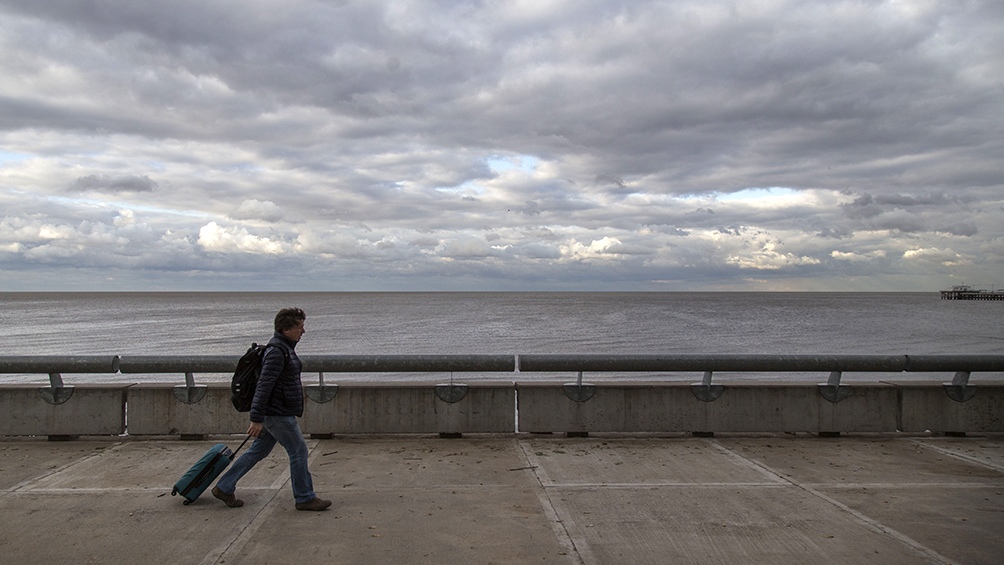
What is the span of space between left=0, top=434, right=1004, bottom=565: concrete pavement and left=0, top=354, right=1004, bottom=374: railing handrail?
0.82 meters

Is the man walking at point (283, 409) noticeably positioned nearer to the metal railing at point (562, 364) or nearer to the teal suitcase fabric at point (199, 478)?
the teal suitcase fabric at point (199, 478)

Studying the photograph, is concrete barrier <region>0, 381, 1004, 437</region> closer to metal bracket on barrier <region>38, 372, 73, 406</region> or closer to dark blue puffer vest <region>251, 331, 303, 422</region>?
metal bracket on barrier <region>38, 372, 73, 406</region>

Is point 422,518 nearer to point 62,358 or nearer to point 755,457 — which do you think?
point 755,457

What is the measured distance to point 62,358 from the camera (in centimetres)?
768

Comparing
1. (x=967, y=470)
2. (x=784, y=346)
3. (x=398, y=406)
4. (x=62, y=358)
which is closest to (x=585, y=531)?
(x=398, y=406)

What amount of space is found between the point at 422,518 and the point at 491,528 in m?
0.55

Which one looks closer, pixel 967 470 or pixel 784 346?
pixel 967 470

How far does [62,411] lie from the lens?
7.66 m

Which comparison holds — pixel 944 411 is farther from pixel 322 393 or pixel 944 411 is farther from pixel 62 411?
pixel 62 411

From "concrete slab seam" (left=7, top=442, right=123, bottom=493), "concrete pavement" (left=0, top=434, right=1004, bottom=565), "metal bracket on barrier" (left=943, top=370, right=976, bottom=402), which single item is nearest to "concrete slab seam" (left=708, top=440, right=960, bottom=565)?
"concrete pavement" (left=0, top=434, right=1004, bottom=565)

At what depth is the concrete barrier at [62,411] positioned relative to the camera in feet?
25.0

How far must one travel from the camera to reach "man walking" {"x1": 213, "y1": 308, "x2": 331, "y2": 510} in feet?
17.0

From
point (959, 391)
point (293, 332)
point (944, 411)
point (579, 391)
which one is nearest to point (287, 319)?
point (293, 332)

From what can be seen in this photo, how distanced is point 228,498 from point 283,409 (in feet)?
2.70
